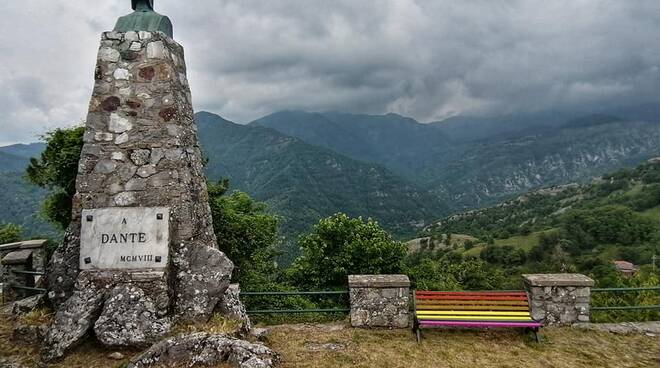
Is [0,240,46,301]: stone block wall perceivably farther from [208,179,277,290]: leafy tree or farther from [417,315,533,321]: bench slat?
[417,315,533,321]: bench slat

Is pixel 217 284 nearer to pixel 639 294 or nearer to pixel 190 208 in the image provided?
pixel 190 208

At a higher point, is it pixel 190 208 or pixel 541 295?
pixel 190 208

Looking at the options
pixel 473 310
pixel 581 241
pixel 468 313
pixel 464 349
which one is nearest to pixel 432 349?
pixel 464 349

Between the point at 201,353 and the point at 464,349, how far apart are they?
416 centimetres

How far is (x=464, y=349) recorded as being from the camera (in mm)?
6730

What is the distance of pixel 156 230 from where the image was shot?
606cm

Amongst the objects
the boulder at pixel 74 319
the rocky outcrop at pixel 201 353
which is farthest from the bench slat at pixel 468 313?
the boulder at pixel 74 319

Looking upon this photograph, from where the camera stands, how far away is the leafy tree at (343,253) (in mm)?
16219

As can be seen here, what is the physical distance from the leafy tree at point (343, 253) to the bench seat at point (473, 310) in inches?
332

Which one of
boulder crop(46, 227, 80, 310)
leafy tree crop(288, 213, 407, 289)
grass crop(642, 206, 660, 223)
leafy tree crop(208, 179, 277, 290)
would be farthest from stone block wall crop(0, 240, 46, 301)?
grass crop(642, 206, 660, 223)

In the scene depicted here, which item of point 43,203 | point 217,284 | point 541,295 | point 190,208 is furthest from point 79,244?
point 541,295

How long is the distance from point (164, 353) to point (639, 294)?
35.3 ft

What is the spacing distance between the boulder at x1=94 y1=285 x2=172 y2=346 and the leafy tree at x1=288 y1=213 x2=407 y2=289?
10776 mm

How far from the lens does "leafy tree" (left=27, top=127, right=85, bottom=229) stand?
9664 mm
